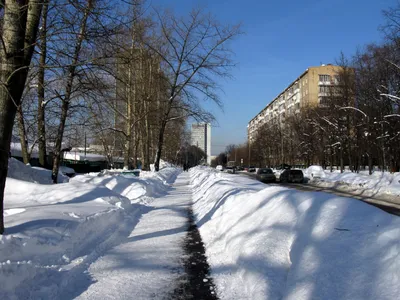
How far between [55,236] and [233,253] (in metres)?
3.05

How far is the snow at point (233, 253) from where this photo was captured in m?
3.98

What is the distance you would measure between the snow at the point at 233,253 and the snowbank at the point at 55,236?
0.7 inches

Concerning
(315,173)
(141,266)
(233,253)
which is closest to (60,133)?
(141,266)

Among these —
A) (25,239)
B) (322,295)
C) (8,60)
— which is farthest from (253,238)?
(8,60)

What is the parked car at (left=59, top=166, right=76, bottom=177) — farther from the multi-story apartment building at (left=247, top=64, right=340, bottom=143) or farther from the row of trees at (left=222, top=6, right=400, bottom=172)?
the multi-story apartment building at (left=247, top=64, right=340, bottom=143)

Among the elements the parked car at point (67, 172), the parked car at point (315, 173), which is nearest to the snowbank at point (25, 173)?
the parked car at point (67, 172)

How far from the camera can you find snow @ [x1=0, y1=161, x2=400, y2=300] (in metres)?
3.98

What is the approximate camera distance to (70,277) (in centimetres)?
522

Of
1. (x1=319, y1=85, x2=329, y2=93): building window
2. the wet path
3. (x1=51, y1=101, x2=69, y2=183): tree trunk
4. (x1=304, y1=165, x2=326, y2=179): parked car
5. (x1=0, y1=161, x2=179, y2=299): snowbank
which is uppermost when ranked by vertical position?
(x1=319, y1=85, x2=329, y2=93): building window

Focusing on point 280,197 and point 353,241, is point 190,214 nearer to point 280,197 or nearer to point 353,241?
point 280,197

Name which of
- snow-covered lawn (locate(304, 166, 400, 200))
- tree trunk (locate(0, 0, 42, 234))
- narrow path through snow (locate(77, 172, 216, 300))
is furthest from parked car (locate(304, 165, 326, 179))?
tree trunk (locate(0, 0, 42, 234))

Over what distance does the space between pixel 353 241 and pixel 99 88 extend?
6.65m

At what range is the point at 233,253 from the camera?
619 centimetres

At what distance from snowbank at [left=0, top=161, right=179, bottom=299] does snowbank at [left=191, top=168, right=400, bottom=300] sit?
2177 millimetres
